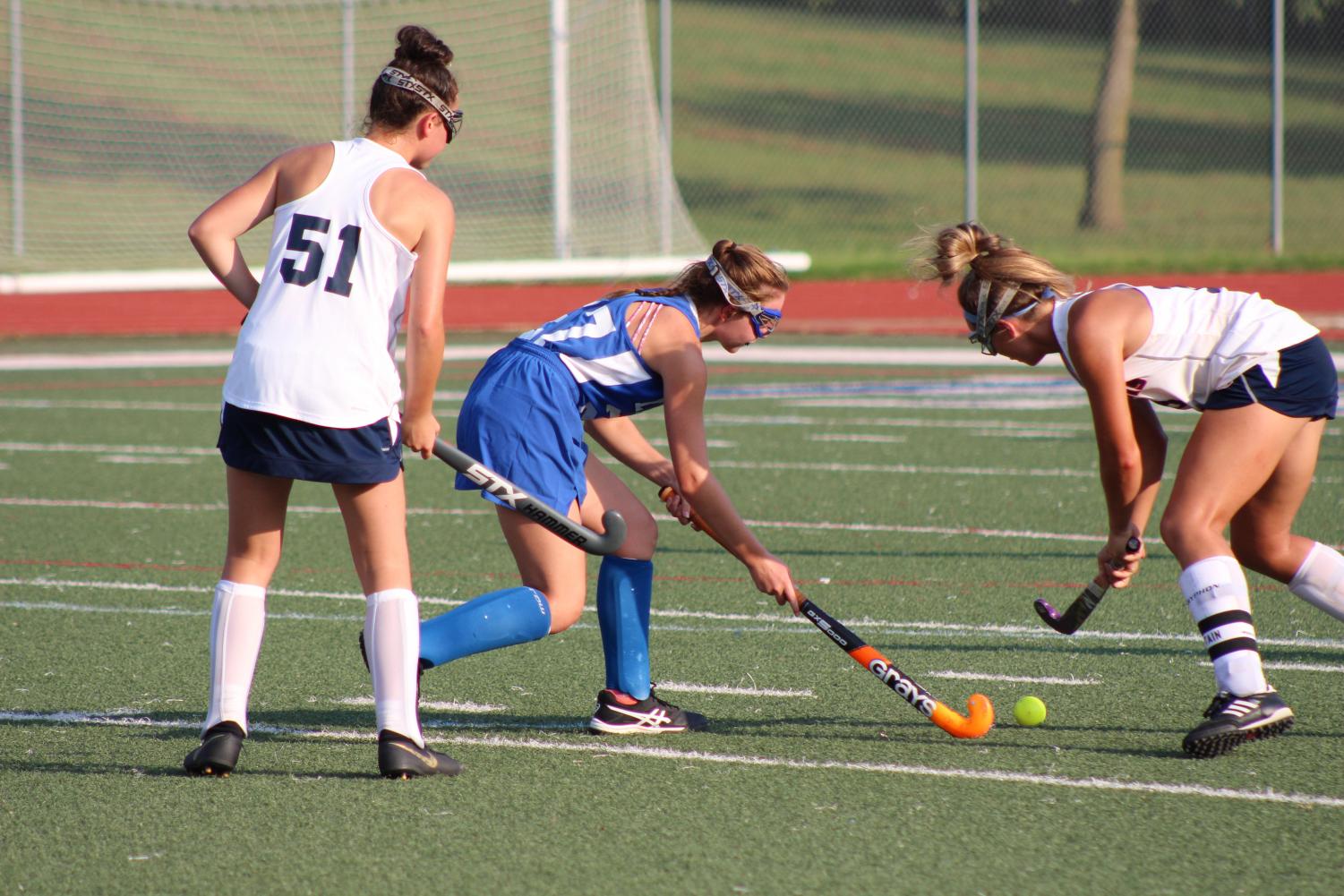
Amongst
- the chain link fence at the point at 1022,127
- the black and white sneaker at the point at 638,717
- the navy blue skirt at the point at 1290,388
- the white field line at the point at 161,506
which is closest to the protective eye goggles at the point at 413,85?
the black and white sneaker at the point at 638,717

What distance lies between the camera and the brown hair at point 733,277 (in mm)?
4566

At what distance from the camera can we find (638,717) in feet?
15.5

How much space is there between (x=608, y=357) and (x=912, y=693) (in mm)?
1203

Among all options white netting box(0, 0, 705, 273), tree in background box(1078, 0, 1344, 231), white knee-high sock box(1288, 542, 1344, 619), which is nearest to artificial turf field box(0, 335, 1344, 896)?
white knee-high sock box(1288, 542, 1344, 619)

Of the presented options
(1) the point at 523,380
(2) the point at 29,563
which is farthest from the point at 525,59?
(1) the point at 523,380

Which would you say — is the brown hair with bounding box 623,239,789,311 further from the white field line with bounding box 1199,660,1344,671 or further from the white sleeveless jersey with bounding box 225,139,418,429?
the white field line with bounding box 1199,660,1344,671

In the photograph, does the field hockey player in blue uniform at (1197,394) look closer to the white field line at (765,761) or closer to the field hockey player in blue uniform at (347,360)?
the white field line at (765,761)

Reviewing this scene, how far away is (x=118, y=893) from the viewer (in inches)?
137

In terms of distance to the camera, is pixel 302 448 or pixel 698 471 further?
pixel 698 471

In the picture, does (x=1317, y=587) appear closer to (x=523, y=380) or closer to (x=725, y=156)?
(x=523, y=380)

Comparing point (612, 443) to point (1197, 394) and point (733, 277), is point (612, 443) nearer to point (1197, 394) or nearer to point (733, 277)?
point (733, 277)

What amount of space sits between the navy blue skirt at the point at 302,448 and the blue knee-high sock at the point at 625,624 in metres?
0.92

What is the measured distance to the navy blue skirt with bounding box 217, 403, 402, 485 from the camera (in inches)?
159

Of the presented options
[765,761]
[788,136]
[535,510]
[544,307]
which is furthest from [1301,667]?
[788,136]
